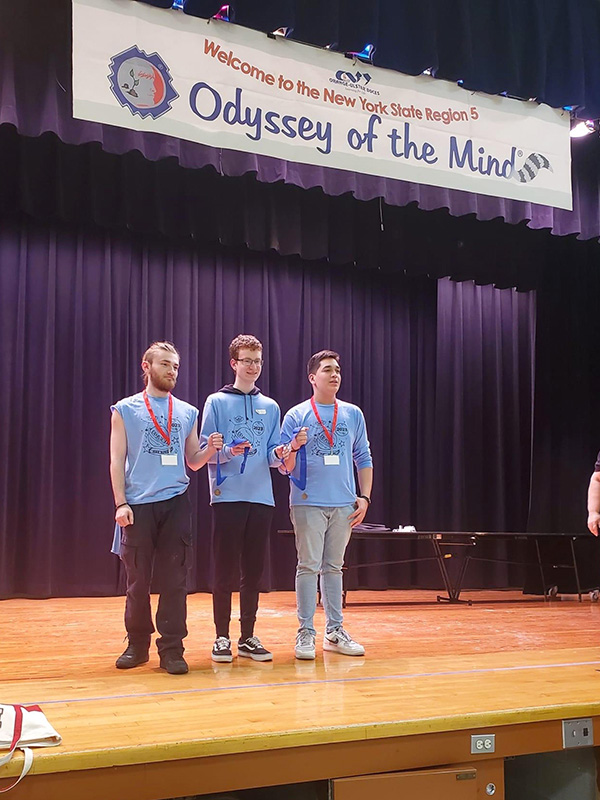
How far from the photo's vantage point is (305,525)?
12.0 ft

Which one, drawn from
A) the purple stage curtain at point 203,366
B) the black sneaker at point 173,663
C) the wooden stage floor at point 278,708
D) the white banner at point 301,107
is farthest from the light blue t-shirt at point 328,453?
the purple stage curtain at point 203,366

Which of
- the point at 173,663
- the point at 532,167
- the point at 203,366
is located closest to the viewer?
the point at 173,663

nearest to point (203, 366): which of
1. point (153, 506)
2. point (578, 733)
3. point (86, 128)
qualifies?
point (86, 128)

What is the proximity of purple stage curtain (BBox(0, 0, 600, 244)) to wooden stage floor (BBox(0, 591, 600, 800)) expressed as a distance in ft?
8.46

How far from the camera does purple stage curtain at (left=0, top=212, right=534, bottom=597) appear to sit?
252 inches

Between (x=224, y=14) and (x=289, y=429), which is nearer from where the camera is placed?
(x=289, y=429)

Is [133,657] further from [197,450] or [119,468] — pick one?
[197,450]

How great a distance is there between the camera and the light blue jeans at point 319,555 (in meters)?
3.62

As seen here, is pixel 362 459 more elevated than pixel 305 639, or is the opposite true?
pixel 362 459

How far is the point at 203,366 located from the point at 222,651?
387 centimetres

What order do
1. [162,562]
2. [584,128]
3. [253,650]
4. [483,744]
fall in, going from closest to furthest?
[483,744] < [162,562] < [253,650] < [584,128]

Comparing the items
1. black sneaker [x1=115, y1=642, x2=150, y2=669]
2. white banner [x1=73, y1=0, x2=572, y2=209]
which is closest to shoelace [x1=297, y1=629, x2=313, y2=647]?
black sneaker [x1=115, y1=642, x2=150, y2=669]

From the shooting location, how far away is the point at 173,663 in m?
3.21

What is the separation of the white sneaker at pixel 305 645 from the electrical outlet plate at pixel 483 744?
1.14 m
